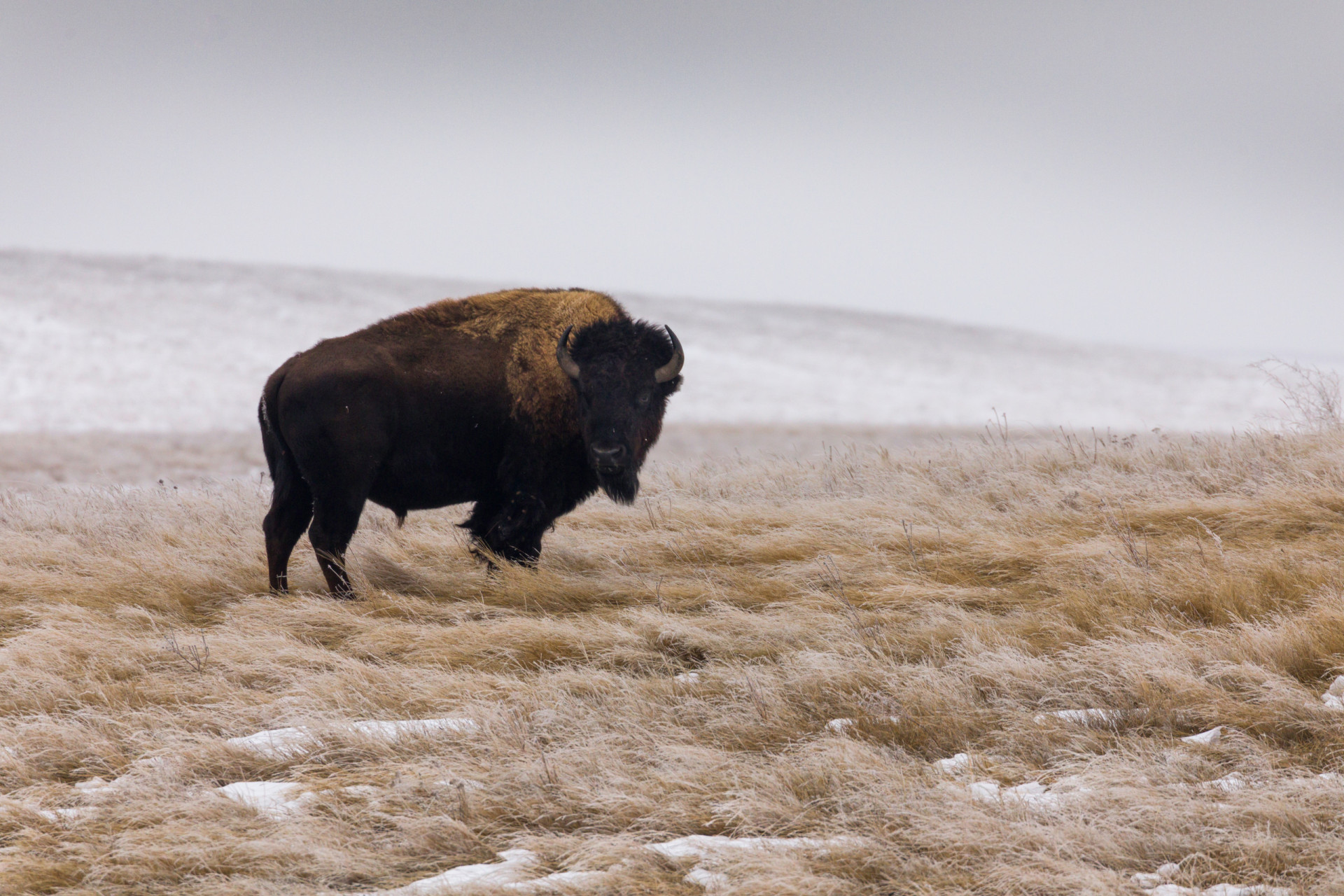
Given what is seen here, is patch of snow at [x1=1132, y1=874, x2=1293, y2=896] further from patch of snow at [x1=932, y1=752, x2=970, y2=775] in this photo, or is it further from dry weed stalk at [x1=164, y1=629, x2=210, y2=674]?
dry weed stalk at [x1=164, y1=629, x2=210, y2=674]

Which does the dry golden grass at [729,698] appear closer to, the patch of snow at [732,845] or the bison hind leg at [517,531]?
the patch of snow at [732,845]

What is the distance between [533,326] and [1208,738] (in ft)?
15.9

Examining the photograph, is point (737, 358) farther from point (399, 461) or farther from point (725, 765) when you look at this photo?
point (725, 765)

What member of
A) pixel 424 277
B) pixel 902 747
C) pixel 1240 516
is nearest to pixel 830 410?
pixel 424 277

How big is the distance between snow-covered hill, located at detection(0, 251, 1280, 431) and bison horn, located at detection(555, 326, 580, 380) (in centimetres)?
1905

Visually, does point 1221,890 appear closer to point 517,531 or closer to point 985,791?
point 985,791

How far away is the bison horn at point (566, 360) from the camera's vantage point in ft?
21.2

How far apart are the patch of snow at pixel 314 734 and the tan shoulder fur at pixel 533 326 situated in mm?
2903

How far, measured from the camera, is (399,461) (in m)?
6.28

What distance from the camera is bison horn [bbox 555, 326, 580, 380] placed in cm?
645

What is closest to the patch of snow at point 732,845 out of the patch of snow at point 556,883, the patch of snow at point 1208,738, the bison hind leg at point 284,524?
the patch of snow at point 556,883

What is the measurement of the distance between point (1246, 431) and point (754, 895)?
8285 mm

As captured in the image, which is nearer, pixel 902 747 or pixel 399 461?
pixel 902 747

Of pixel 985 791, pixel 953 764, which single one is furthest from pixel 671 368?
pixel 985 791
